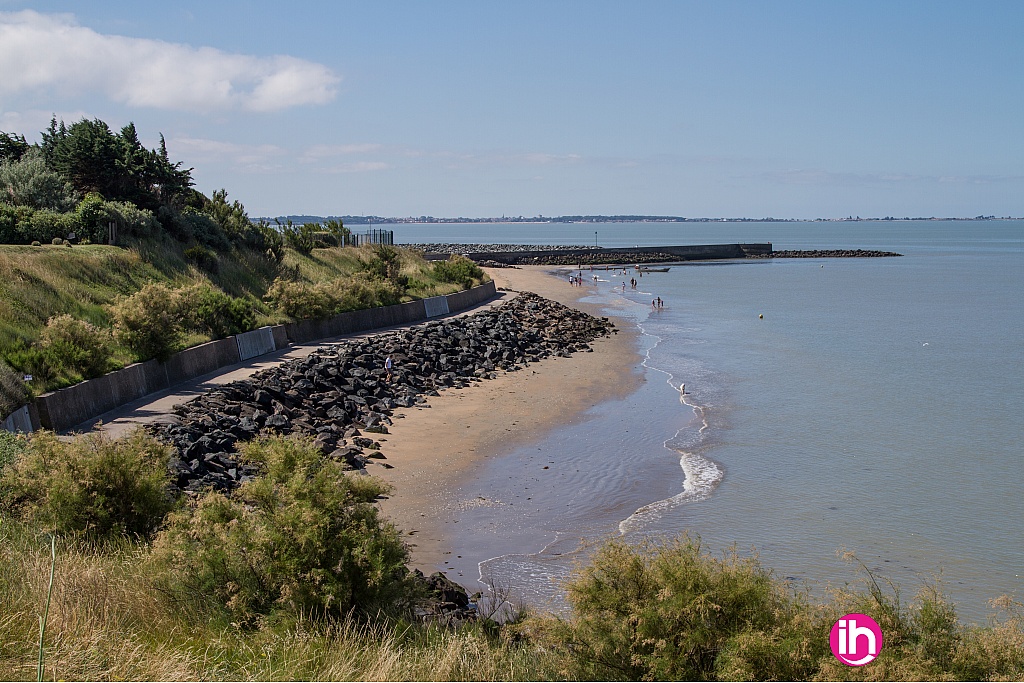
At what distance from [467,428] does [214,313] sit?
10.4 metres

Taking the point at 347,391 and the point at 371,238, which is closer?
the point at 347,391

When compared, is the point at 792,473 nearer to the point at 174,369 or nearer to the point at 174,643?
the point at 174,643

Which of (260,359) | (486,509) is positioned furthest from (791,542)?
(260,359)

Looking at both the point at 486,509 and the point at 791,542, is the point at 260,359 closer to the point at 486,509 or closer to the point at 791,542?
the point at 486,509

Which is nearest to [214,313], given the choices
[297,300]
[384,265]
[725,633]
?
[297,300]

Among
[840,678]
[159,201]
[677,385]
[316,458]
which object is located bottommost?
[677,385]

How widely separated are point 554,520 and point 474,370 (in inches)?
581

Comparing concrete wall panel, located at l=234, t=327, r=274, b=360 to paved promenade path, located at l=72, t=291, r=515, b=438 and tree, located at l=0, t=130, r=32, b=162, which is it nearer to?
paved promenade path, located at l=72, t=291, r=515, b=438

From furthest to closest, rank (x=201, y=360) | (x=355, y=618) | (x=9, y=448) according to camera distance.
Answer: (x=201, y=360), (x=9, y=448), (x=355, y=618)

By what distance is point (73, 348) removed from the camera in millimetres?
18562

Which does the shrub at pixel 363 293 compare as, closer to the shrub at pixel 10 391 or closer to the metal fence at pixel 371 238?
the metal fence at pixel 371 238

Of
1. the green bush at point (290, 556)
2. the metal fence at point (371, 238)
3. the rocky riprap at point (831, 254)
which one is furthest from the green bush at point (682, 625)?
the rocky riprap at point (831, 254)

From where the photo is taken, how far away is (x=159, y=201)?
35.0 metres

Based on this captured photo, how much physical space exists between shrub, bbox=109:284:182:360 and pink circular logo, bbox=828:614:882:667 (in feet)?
61.3
